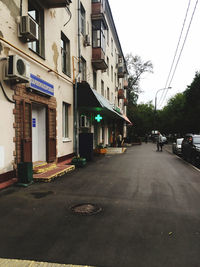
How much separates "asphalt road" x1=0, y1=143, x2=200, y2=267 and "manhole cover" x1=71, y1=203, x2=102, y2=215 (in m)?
0.15

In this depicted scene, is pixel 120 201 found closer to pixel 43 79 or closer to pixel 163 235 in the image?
pixel 163 235

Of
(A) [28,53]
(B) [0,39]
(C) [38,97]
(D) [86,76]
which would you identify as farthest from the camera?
(D) [86,76]

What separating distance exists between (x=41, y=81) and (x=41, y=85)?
163 millimetres

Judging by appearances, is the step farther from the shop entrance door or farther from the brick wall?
the shop entrance door

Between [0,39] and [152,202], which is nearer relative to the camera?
[152,202]

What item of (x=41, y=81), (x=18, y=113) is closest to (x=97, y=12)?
(x=41, y=81)

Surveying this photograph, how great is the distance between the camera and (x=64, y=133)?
11.5m

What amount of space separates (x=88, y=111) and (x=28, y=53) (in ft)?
27.1

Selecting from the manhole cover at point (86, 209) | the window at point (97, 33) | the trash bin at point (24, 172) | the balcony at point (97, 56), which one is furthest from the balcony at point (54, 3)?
the manhole cover at point (86, 209)

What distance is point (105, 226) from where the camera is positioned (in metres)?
3.65

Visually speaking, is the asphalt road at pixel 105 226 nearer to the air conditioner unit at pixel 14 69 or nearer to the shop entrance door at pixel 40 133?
the shop entrance door at pixel 40 133

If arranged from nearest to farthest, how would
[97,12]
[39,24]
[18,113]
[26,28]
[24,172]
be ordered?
[24,172] < [26,28] < [18,113] < [39,24] < [97,12]

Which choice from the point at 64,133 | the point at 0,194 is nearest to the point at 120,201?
the point at 0,194

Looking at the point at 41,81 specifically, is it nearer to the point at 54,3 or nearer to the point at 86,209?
the point at 54,3
